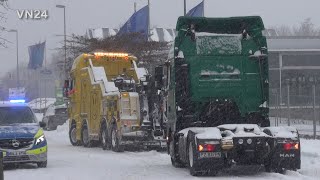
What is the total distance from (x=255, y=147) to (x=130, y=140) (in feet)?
26.8

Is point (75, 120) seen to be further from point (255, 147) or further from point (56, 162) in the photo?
point (255, 147)

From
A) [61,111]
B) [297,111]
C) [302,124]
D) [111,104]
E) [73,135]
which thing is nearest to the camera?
[111,104]

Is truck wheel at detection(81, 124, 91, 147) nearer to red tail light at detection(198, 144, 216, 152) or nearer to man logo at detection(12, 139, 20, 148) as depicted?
man logo at detection(12, 139, 20, 148)

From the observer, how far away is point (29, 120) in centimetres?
1731

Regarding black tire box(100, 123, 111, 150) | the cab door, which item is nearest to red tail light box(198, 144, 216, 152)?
black tire box(100, 123, 111, 150)

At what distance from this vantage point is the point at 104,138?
2305 cm

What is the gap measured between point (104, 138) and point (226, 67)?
29.6 feet

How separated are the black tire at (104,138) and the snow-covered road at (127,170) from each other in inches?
110

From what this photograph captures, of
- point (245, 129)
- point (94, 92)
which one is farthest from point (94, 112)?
point (245, 129)

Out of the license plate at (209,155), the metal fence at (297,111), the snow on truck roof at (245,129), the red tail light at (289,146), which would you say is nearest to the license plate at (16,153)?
the license plate at (209,155)

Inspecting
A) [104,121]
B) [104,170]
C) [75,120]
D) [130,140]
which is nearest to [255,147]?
[104,170]

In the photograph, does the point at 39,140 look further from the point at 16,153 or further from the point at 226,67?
the point at 226,67

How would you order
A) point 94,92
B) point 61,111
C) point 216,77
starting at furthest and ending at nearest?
point 61,111, point 94,92, point 216,77

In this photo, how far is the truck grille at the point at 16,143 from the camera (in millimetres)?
15430
